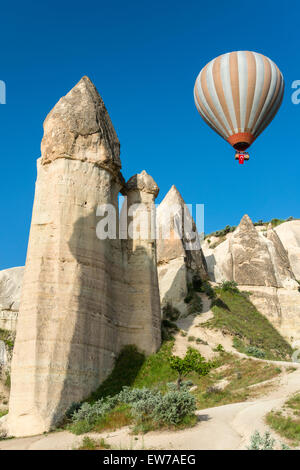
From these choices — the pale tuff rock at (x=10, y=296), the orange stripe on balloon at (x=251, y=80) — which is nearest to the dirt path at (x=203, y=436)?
the orange stripe on balloon at (x=251, y=80)

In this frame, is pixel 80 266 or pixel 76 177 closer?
pixel 80 266

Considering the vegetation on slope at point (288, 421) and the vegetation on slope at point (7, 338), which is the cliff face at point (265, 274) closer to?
the vegetation on slope at point (7, 338)

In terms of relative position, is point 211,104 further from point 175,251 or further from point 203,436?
point 203,436

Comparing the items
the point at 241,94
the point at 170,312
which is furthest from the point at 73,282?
the point at 170,312
